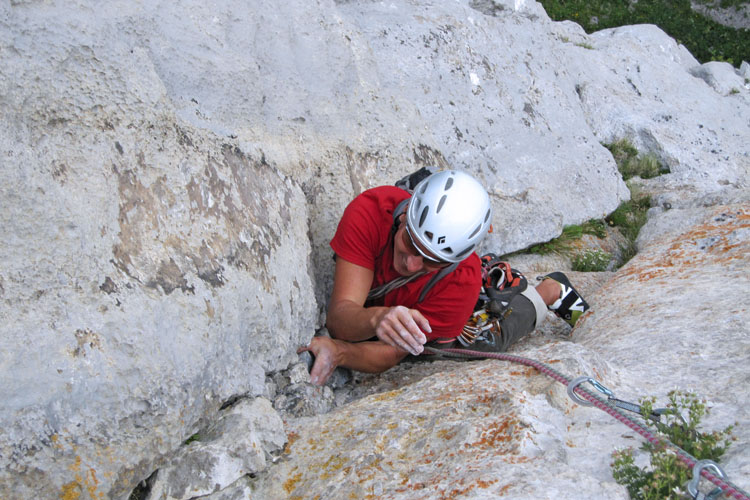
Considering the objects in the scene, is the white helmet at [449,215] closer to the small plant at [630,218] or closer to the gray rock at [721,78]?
the small plant at [630,218]

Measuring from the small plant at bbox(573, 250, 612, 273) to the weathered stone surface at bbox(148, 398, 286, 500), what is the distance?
197 inches

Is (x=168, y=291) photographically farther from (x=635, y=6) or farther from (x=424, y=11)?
(x=635, y=6)

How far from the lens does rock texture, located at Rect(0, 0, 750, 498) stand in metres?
2.62

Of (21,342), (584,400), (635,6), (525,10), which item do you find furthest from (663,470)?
(635,6)

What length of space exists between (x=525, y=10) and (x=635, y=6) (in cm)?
1061

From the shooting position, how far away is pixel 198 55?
13.5ft

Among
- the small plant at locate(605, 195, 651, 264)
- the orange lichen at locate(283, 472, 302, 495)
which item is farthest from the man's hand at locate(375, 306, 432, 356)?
the small plant at locate(605, 195, 651, 264)

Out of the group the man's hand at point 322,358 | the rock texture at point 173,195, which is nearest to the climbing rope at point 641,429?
the rock texture at point 173,195

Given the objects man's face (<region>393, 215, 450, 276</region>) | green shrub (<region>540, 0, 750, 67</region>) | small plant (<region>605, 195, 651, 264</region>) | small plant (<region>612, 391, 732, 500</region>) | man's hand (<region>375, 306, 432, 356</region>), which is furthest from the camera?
green shrub (<region>540, 0, 750, 67</region>)

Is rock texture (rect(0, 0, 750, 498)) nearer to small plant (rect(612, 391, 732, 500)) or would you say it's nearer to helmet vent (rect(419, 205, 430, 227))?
small plant (rect(612, 391, 732, 500))

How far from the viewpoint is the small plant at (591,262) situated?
287 inches

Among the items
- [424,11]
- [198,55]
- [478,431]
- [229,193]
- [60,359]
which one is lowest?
[478,431]

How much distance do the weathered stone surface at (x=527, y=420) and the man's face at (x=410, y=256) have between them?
0.68 metres

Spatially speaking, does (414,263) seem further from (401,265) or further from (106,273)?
(106,273)
